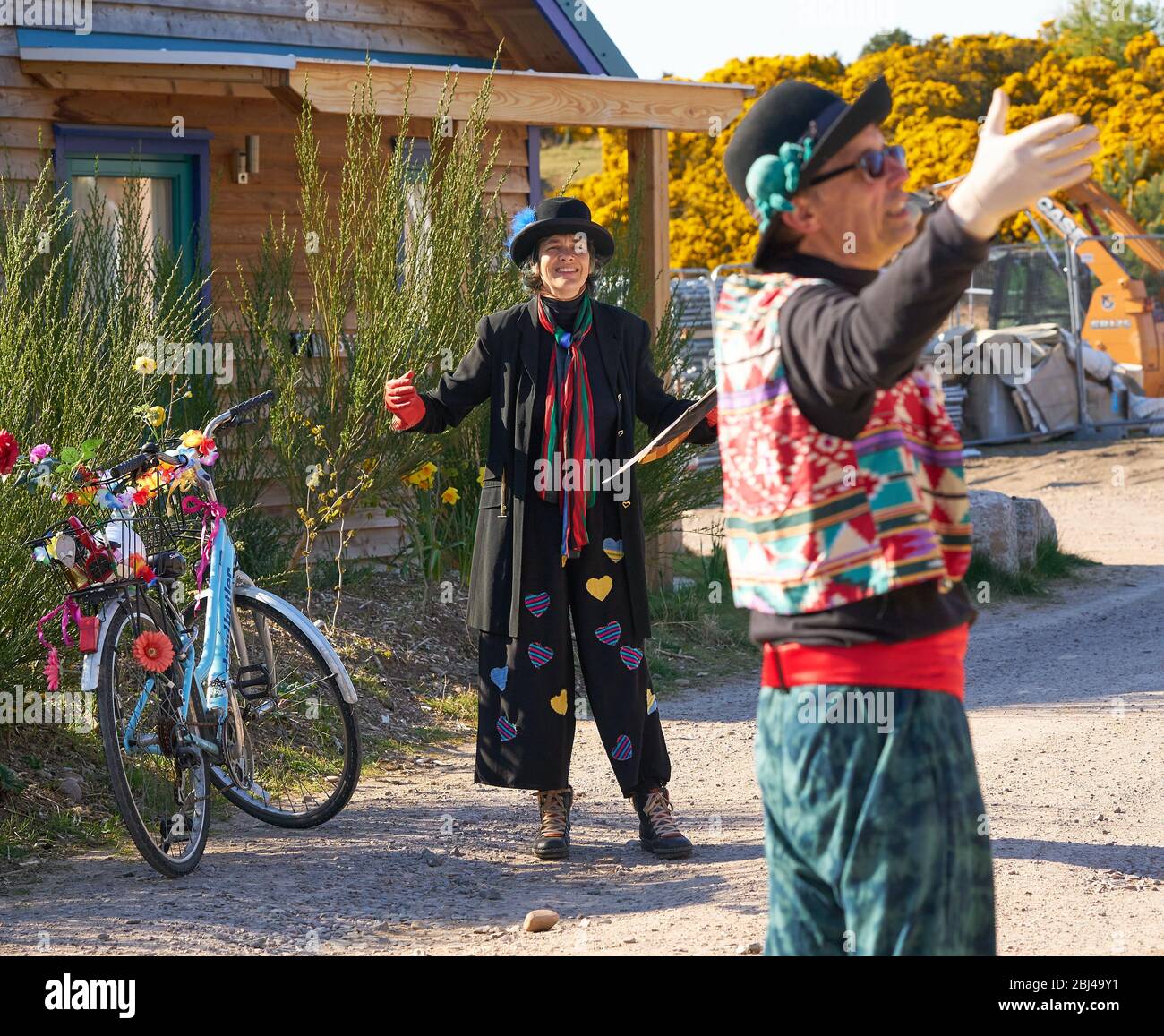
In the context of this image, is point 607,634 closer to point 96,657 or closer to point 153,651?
point 153,651

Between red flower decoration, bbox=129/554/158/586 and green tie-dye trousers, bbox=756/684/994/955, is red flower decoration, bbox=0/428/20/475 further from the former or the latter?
green tie-dye trousers, bbox=756/684/994/955

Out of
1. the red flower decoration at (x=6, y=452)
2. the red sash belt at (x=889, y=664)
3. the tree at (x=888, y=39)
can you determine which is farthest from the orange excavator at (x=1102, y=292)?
the tree at (x=888, y=39)

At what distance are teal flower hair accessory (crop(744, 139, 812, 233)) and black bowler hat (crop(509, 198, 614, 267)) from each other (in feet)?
9.00

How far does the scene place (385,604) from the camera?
339 inches

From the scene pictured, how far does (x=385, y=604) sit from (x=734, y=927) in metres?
4.28

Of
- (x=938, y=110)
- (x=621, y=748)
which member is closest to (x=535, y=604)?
(x=621, y=748)

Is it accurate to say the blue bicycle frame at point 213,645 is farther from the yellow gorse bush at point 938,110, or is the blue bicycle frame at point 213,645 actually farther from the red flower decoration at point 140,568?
the yellow gorse bush at point 938,110

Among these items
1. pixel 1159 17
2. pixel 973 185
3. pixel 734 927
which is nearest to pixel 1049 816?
pixel 734 927

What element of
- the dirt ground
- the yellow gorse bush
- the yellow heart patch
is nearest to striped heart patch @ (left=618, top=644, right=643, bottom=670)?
the yellow heart patch

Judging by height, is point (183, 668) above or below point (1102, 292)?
below

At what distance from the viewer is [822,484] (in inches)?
100

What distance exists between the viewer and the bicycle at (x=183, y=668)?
16.9 feet

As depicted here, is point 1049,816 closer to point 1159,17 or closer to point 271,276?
point 271,276

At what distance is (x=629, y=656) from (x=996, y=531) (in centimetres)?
628
